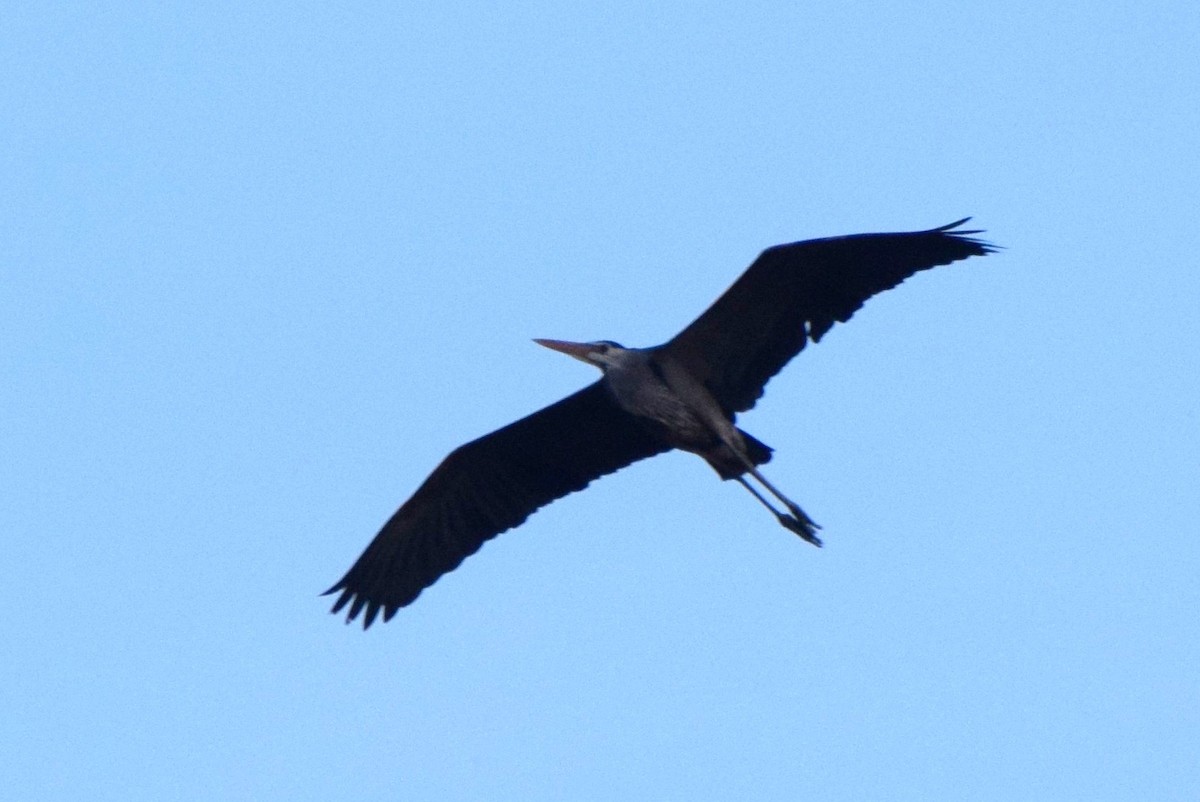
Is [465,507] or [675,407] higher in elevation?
[465,507]

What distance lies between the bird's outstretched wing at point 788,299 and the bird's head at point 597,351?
610 millimetres

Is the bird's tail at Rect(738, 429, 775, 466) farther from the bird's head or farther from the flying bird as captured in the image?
the bird's head

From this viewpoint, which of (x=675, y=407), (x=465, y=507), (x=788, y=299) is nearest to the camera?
(x=788, y=299)

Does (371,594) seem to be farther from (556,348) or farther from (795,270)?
(795,270)

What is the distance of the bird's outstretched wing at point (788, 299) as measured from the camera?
43.7 feet

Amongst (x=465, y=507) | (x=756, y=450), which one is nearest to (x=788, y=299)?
(x=756, y=450)

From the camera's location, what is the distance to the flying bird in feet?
44.0

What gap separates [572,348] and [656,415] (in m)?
1.18

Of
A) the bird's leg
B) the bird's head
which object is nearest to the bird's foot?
the bird's leg

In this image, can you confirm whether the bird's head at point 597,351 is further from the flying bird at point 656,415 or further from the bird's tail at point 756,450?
the bird's tail at point 756,450

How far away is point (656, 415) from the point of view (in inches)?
556

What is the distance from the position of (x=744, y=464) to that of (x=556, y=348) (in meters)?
1.94

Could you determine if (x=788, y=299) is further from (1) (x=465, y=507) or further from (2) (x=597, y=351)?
(1) (x=465, y=507)

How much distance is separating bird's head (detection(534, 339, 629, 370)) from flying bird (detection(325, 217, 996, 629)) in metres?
0.01
